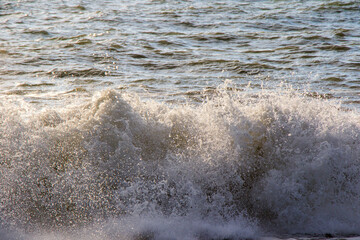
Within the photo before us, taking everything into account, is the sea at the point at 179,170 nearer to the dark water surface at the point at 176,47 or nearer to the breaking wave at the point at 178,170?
the breaking wave at the point at 178,170

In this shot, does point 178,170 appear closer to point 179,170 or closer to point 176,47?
point 179,170

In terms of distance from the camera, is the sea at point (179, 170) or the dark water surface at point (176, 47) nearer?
the sea at point (179, 170)

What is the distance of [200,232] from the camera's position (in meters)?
3.43

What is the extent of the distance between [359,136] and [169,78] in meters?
4.27

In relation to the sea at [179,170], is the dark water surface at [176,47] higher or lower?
lower

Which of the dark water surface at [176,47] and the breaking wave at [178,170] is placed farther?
the dark water surface at [176,47]

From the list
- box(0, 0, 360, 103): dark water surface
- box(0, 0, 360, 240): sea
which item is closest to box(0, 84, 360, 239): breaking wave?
box(0, 0, 360, 240): sea

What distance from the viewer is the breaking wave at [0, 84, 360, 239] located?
3.53 meters

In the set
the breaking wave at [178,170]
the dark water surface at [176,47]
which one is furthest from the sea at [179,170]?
the dark water surface at [176,47]

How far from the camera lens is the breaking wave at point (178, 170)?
3.53 m

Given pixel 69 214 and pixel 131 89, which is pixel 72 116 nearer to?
pixel 69 214

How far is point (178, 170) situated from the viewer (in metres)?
3.88

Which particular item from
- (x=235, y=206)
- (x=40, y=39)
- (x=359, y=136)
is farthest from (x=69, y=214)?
(x=40, y=39)

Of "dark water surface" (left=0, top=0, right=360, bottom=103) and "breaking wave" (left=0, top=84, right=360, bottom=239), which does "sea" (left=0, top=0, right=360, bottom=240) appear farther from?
"dark water surface" (left=0, top=0, right=360, bottom=103)
